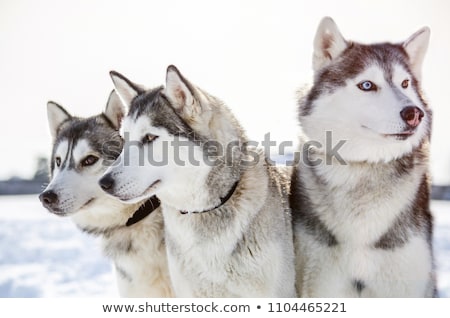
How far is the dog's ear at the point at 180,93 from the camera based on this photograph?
2.50m

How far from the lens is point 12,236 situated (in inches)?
171

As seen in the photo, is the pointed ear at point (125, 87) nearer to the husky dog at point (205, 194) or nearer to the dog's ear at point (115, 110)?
the husky dog at point (205, 194)

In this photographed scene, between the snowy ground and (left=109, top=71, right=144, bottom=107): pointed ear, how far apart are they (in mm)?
964

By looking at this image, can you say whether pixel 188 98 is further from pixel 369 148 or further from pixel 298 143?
pixel 369 148

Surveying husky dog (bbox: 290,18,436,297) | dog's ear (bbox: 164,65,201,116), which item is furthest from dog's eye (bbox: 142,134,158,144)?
husky dog (bbox: 290,18,436,297)

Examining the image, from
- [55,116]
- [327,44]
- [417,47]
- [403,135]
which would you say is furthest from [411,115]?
[55,116]

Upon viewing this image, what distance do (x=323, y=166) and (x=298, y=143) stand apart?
23cm

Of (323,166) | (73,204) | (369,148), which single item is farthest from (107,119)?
(369,148)

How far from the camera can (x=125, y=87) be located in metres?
2.82

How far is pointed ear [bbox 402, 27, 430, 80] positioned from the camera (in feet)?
9.02

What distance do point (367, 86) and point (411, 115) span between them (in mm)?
280

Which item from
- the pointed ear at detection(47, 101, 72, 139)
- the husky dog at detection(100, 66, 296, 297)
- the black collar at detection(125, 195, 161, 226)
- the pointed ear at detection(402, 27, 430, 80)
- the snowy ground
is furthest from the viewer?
the snowy ground

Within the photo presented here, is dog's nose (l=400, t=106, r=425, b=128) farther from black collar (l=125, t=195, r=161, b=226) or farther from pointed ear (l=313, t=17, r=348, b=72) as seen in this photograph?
black collar (l=125, t=195, r=161, b=226)

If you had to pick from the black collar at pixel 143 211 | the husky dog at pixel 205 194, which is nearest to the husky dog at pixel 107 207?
the black collar at pixel 143 211
